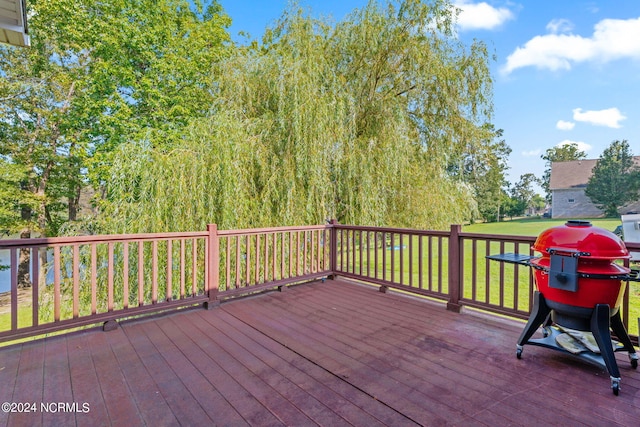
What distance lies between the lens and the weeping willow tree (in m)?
4.61

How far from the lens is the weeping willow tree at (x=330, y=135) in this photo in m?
4.61

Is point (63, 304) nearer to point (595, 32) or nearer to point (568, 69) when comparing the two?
point (595, 32)

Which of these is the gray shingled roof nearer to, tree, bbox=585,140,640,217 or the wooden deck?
tree, bbox=585,140,640,217

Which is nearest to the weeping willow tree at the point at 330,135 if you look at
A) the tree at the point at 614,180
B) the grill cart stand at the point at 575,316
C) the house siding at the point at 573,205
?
the grill cart stand at the point at 575,316

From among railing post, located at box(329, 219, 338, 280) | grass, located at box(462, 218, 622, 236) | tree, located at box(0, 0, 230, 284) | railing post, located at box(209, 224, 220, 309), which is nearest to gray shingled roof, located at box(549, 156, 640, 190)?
grass, located at box(462, 218, 622, 236)

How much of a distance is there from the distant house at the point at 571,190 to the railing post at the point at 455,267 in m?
27.8

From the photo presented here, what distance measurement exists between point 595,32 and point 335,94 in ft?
28.6

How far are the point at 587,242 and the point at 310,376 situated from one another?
182 centimetres

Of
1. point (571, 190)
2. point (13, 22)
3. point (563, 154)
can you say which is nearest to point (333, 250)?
point (13, 22)

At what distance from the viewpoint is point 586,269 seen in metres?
1.81

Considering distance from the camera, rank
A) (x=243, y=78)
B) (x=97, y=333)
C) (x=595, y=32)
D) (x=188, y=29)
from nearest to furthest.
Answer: (x=97, y=333)
(x=243, y=78)
(x=595, y=32)
(x=188, y=29)

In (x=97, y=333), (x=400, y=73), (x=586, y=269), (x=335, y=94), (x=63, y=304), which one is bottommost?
(x=63, y=304)

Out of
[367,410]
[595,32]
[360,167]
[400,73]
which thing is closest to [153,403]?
[367,410]

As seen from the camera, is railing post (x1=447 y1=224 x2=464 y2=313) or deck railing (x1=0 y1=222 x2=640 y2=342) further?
railing post (x1=447 y1=224 x2=464 y2=313)
